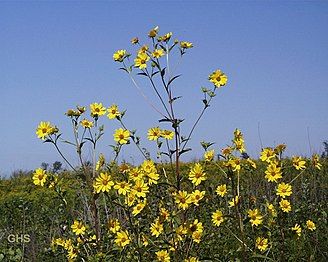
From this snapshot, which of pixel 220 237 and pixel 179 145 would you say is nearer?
pixel 179 145

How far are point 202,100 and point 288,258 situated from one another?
5.32 feet

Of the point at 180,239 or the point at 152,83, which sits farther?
the point at 152,83

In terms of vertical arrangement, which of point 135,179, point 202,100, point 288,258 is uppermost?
point 202,100

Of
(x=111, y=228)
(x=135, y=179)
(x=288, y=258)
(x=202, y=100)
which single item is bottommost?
(x=288, y=258)

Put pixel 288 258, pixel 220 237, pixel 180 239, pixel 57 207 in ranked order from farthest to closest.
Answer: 1. pixel 57 207
2. pixel 220 237
3. pixel 288 258
4. pixel 180 239

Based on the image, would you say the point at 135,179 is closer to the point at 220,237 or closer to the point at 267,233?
the point at 267,233

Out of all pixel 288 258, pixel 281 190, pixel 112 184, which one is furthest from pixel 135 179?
pixel 288 258

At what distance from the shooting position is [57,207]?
856 cm

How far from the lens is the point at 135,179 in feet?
11.0

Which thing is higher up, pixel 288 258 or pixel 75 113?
pixel 75 113

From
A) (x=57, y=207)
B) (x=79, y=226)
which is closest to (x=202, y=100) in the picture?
(x=79, y=226)

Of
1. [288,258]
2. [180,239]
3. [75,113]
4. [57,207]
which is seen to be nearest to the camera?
[180,239]

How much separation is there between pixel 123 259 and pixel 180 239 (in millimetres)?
705

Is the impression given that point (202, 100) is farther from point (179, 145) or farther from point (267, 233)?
point (267, 233)
